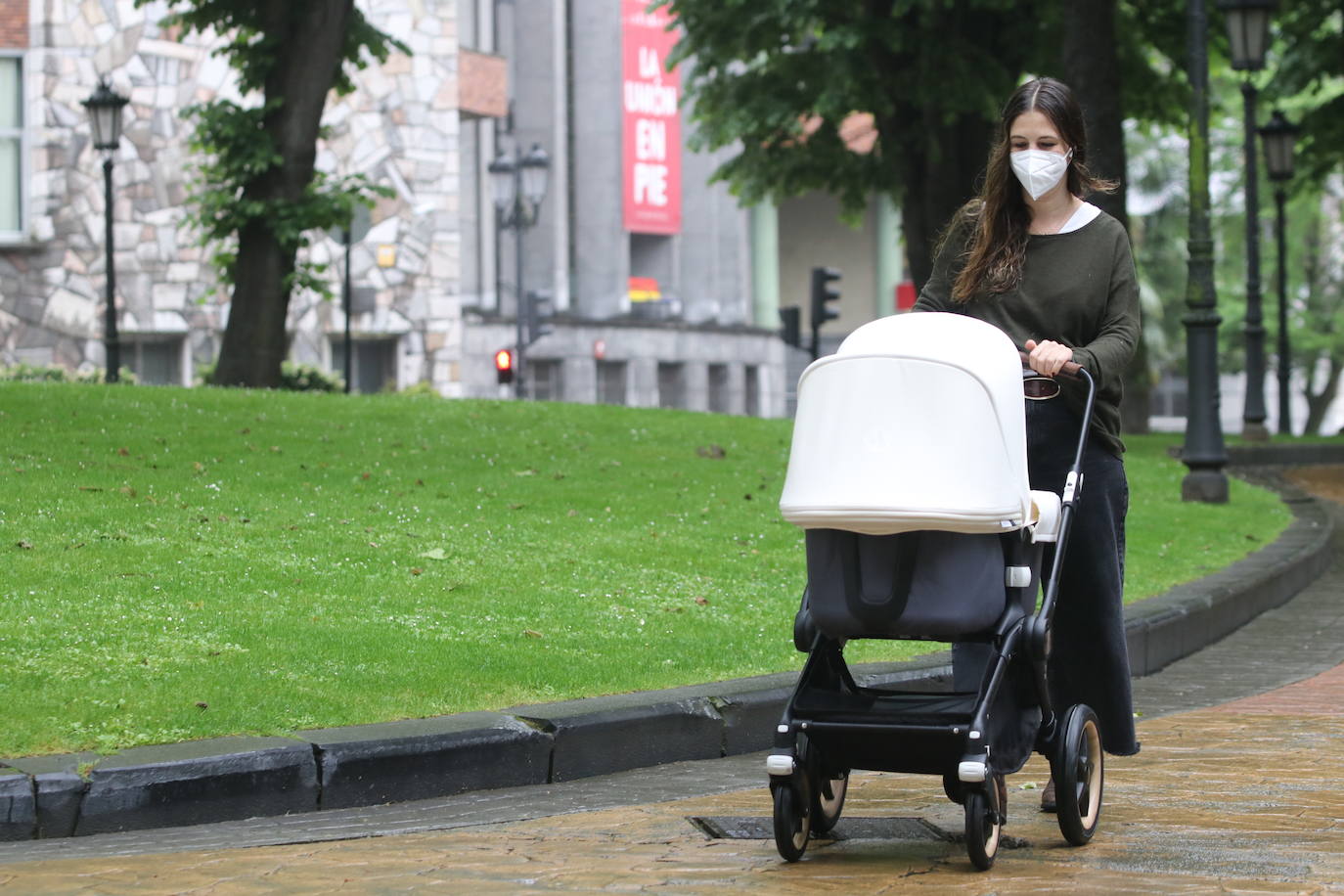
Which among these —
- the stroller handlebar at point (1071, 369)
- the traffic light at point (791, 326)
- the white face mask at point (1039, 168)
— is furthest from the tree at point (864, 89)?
the stroller handlebar at point (1071, 369)

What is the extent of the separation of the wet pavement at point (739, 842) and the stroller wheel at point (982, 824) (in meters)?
0.06

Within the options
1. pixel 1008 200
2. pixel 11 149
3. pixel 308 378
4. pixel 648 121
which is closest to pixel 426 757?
pixel 1008 200

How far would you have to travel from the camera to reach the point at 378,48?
20.6 metres

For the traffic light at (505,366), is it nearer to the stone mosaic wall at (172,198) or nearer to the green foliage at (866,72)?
the stone mosaic wall at (172,198)

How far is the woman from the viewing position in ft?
16.9

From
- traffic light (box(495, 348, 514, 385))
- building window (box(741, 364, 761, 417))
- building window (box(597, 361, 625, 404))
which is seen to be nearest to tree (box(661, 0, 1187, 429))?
traffic light (box(495, 348, 514, 385))

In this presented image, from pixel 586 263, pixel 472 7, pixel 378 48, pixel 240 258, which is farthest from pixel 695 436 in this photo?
pixel 586 263

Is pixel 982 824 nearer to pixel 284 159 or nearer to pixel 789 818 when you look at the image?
pixel 789 818

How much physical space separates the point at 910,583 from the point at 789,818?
26.8 inches

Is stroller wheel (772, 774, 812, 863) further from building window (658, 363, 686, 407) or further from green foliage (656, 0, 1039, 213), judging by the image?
building window (658, 363, 686, 407)

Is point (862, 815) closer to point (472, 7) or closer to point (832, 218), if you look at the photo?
point (472, 7)

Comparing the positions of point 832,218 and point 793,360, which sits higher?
point 832,218

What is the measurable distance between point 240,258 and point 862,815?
581 inches

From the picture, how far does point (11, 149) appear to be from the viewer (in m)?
33.7
